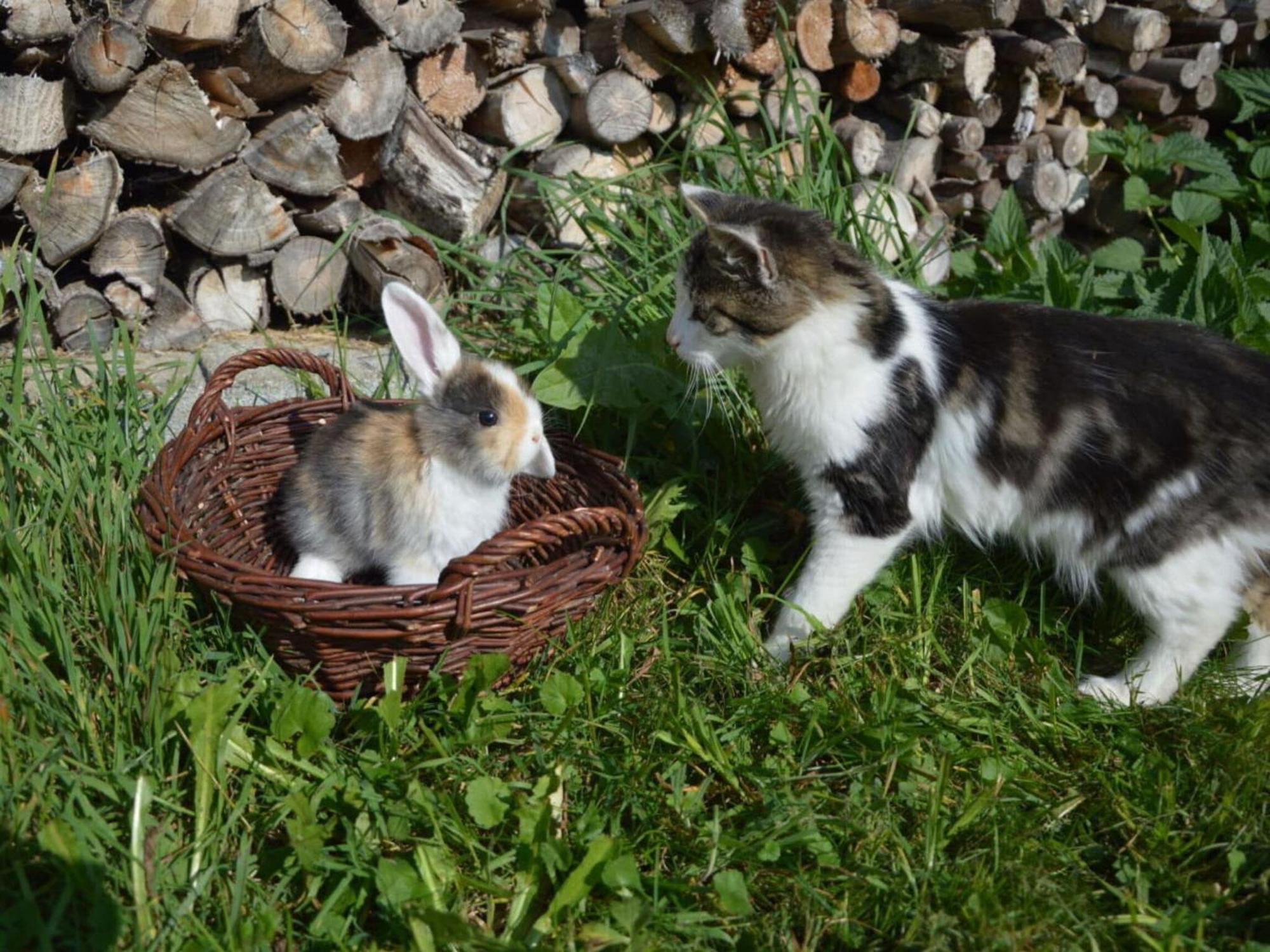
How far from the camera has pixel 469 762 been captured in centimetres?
276

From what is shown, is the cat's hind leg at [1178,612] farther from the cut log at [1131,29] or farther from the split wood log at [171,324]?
the cut log at [1131,29]

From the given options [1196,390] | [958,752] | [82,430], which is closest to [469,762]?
[958,752]

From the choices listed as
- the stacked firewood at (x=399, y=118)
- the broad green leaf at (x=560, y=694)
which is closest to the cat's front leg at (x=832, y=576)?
the broad green leaf at (x=560, y=694)

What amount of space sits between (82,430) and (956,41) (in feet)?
12.9

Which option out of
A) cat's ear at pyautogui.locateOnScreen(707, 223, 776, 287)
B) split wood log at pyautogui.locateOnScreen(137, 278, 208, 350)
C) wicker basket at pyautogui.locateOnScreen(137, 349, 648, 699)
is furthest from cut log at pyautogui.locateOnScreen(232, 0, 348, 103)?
cat's ear at pyautogui.locateOnScreen(707, 223, 776, 287)

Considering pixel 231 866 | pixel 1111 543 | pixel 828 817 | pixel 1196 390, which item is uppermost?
pixel 1196 390

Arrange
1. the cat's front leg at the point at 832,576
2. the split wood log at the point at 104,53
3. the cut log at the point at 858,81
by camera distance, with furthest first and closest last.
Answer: the cut log at the point at 858,81
the split wood log at the point at 104,53
the cat's front leg at the point at 832,576

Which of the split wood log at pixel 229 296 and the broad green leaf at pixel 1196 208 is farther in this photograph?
the broad green leaf at pixel 1196 208

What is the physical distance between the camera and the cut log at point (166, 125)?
385cm

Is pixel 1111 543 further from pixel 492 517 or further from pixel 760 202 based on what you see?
pixel 492 517

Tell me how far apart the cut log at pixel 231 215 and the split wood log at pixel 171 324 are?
229mm

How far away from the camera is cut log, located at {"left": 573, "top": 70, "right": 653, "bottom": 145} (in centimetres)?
459

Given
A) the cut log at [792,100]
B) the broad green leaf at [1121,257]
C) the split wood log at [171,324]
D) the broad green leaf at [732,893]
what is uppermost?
the cut log at [792,100]

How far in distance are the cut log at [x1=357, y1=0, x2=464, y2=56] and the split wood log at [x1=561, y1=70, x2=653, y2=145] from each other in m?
0.59
